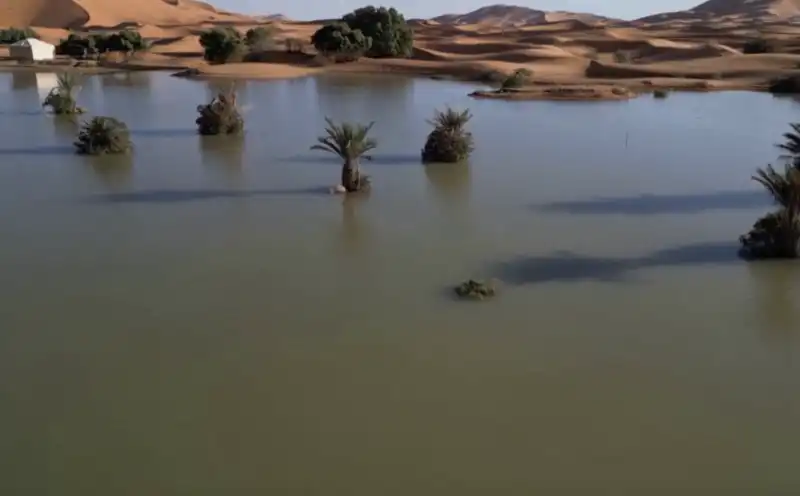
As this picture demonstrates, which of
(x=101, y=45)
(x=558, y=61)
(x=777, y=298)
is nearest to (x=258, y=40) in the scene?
(x=101, y=45)

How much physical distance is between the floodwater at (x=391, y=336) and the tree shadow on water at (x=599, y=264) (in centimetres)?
4

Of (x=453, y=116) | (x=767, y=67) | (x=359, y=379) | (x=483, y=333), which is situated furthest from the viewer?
Result: (x=767, y=67)

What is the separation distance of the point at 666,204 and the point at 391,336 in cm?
747

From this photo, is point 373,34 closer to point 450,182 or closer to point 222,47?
point 222,47

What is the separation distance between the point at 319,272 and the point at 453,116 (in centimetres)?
903

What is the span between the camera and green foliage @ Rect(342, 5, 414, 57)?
52750mm

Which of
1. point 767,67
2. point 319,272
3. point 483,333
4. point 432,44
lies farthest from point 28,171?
point 432,44

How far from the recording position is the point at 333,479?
6219 mm

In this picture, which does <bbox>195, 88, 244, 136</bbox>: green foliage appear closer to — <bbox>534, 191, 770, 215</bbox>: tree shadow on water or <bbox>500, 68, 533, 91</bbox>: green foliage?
<bbox>534, 191, 770, 215</bbox>: tree shadow on water

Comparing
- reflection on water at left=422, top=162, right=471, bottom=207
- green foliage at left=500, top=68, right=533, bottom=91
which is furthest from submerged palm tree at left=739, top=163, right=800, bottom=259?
green foliage at left=500, top=68, right=533, bottom=91

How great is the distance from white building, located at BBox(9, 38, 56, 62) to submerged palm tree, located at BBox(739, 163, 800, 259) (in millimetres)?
52927

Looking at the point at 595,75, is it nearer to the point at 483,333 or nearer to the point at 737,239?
the point at 737,239

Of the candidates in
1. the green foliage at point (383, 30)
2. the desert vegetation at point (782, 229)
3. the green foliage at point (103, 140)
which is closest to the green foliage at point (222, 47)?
the green foliage at point (383, 30)

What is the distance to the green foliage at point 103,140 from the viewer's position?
63.1ft
